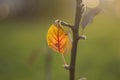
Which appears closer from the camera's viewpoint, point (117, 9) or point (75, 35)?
point (75, 35)

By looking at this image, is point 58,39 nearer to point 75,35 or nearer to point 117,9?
point 75,35

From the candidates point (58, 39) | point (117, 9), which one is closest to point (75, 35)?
point (58, 39)

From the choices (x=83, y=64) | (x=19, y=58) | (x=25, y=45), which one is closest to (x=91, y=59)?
(x=83, y=64)

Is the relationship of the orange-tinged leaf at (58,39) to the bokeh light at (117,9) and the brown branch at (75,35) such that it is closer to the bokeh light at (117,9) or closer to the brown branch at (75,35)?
the brown branch at (75,35)

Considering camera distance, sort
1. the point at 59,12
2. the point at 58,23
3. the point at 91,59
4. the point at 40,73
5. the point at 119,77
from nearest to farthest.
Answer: the point at 58,23 → the point at 119,77 → the point at 40,73 → the point at 91,59 → the point at 59,12

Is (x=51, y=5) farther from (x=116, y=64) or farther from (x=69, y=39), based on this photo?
(x=69, y=39)

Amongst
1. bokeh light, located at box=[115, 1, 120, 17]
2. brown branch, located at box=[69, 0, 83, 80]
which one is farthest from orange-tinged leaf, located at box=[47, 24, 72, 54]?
→ bokeh light, located at box=[115, 1, 120, 17]

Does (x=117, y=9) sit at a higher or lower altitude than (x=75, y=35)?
lower

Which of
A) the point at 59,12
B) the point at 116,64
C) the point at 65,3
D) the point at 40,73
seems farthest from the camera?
the point at 65,3
